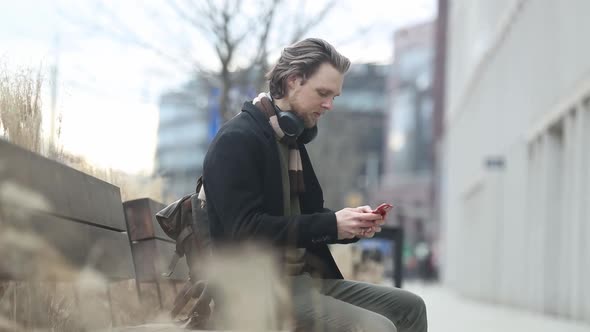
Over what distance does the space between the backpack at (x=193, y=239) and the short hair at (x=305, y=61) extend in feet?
1.48

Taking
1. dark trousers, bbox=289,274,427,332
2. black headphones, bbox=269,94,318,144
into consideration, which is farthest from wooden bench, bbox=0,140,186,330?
black headphones, bbox=269,94,318,144

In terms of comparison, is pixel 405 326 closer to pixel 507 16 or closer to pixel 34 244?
pixel 34 244

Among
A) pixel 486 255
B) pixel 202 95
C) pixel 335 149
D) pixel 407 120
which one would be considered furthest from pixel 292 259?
pixel 407 120

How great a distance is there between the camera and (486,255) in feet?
90.5

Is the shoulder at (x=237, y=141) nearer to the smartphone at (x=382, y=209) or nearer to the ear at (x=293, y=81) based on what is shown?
the ear at (x=293, y=81)

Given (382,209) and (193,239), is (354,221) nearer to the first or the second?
(382,209)

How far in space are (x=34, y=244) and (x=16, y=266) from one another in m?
0.07

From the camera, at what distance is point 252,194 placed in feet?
10.4

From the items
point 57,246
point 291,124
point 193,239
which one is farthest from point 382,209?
point 57,246

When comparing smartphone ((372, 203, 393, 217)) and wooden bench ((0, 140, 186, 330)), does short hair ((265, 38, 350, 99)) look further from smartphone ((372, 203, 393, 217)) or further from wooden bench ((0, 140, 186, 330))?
wooden bench ((0, 140, 186, 330))

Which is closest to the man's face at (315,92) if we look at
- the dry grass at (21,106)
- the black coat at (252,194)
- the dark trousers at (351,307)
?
the black coat at (252,194)

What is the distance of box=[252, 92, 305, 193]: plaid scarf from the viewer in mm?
3354

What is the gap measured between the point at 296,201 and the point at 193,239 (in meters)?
0.38

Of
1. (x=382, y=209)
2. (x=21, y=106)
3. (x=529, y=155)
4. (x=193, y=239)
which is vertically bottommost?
(x=193, y=239)
